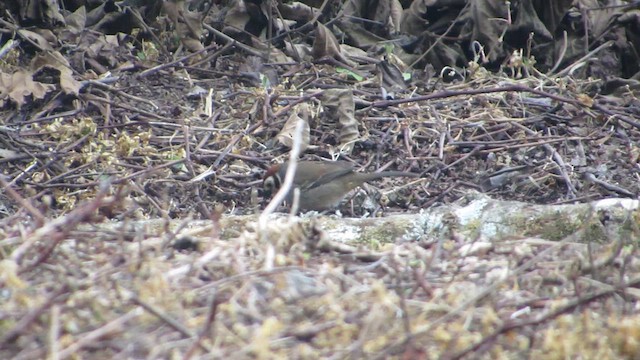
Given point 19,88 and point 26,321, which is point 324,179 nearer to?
point 19,88

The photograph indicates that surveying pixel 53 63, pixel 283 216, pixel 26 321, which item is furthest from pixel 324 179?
pixel 26 321

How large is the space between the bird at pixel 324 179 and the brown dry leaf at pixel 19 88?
5.87 feet

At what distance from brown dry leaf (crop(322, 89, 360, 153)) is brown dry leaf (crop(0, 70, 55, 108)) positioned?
6.55 feet

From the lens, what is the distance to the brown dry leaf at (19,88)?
6.81m

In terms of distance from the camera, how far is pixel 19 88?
6832 mm

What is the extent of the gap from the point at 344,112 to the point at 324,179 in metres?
0.85

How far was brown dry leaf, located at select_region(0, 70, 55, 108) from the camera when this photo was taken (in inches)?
268

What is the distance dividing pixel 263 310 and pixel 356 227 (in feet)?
6.43

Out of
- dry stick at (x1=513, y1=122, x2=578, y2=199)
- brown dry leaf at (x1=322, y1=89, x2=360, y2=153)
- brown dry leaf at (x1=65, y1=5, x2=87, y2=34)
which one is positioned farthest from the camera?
brown dry leaf at (x1=65, y1=5, x2=87, y2=34)

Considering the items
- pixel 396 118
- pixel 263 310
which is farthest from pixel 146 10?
pixel 263 310

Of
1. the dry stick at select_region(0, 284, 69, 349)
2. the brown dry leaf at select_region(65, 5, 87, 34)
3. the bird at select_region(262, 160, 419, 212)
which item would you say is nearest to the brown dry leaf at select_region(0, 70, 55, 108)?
the brown dry leaf at select_region(65, 5, 87, 34)

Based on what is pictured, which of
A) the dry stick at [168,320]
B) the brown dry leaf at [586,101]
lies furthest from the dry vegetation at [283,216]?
the brown dry leaf at [586,101]

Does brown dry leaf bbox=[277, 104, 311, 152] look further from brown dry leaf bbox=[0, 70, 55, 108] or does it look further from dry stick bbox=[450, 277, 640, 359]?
dry stick bbox=[450, 277, 640, 359]

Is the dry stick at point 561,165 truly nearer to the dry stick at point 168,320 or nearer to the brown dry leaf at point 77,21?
the brown dry leaf at point 77,21
